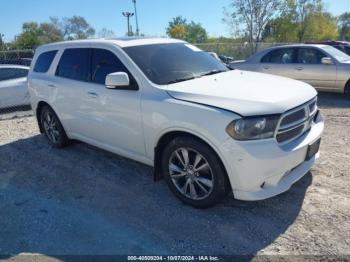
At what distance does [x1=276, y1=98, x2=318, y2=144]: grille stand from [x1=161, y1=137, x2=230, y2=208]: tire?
66 centimetres

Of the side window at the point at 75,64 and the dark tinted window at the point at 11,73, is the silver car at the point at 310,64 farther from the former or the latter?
the dark tinted window at the point at 11,73

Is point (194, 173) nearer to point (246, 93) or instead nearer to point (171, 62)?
point (246, 93)

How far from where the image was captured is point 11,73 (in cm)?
975

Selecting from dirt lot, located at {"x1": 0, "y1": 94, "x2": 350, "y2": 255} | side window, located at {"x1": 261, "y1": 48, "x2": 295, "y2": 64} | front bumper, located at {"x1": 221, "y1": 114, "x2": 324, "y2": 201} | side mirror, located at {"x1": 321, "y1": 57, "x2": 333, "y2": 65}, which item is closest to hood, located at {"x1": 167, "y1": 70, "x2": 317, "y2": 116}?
front bumper, located at {"x1": 221, "y1": 114, "x2": 324, "y2": 201}

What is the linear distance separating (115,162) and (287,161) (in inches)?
108

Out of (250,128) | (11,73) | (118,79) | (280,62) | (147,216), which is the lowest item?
(147,216)

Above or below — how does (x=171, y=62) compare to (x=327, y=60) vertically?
above

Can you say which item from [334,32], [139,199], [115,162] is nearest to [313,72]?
[115,162]

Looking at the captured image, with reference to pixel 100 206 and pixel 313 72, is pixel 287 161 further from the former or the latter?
pixel 313 72

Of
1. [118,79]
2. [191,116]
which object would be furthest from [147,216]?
[118,79]

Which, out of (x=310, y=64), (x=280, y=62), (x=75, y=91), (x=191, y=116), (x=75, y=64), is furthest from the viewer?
(x=280, y=62)

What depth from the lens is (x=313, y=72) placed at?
945 cm

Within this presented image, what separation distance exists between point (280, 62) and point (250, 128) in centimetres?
746

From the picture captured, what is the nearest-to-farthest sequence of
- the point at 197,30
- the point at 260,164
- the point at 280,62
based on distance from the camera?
the point at 260,164
the point at 280,62
the point at 197,30
